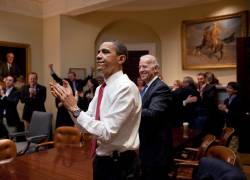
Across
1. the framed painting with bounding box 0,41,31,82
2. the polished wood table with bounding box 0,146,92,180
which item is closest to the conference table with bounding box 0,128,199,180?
the polished wood table with bounding box 0,146,92,180

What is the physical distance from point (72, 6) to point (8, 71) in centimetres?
187

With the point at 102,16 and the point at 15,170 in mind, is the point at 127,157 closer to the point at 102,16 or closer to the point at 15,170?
the point at 15,170

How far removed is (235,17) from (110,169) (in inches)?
200

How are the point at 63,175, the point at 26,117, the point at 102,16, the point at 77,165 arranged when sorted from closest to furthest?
1. the point at 63,175
2. the point at 77,165
3. the point at 26,117
4. the point at 102,16

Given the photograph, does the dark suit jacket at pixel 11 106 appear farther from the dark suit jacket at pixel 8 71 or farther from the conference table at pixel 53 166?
the conference table at pixel 53 166

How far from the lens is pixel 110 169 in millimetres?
1468

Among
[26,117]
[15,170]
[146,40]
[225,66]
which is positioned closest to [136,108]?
[15,170]

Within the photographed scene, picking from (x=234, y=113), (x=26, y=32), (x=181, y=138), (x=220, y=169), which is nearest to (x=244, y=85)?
(x=234, y=113)

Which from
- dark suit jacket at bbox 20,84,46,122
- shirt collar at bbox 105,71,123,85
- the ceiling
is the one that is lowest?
dark suit jacket at bbox 20,84,46,122

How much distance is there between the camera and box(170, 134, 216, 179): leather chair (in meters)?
2.41

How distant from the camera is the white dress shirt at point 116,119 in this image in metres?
1.32

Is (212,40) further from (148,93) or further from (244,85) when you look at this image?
(148,93)

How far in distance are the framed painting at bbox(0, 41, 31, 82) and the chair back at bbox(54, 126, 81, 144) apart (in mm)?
3365

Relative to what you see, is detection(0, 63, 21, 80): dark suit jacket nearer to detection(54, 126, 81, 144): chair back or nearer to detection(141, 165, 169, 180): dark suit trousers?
detection(54, 126, 81, 144): chair back
